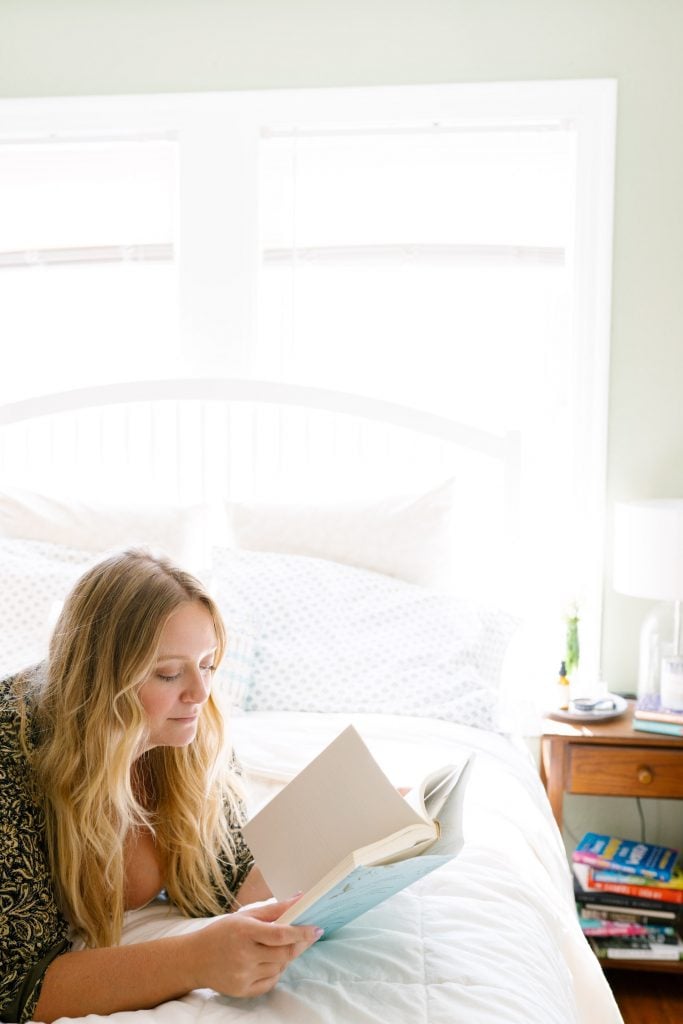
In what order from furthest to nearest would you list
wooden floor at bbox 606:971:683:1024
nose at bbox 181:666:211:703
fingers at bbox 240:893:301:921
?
wooden floor at bbox 606:971:683:1024
nose at bbox 181:666:211:703
fingers at bbox 240:893:301:921

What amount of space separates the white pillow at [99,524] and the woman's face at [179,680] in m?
1.26

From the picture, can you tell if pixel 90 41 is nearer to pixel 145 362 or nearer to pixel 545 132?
pixel 145 362

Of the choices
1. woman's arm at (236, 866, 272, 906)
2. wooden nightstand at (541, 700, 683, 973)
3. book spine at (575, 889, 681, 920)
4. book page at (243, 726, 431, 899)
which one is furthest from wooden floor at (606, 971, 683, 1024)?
book page at (243, 726, 431, 899)

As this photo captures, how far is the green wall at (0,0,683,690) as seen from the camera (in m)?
2.81

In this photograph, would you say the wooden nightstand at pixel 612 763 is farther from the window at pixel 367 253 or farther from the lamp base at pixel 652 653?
the window at pixel 367 253

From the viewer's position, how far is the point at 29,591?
7.95 ft

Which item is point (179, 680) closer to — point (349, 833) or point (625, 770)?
point (349, 833)

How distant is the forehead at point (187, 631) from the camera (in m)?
1.33

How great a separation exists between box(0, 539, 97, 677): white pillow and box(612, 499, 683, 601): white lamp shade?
127cm

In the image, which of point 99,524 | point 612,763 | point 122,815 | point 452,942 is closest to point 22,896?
point 122,815

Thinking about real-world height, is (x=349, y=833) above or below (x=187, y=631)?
below

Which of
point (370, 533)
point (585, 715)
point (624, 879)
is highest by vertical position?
point (370, 533)

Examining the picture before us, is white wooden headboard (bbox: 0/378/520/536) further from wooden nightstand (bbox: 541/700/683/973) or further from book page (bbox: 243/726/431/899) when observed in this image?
book page (bbox: 243/726/431/899)

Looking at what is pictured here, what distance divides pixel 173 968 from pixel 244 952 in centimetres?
9
